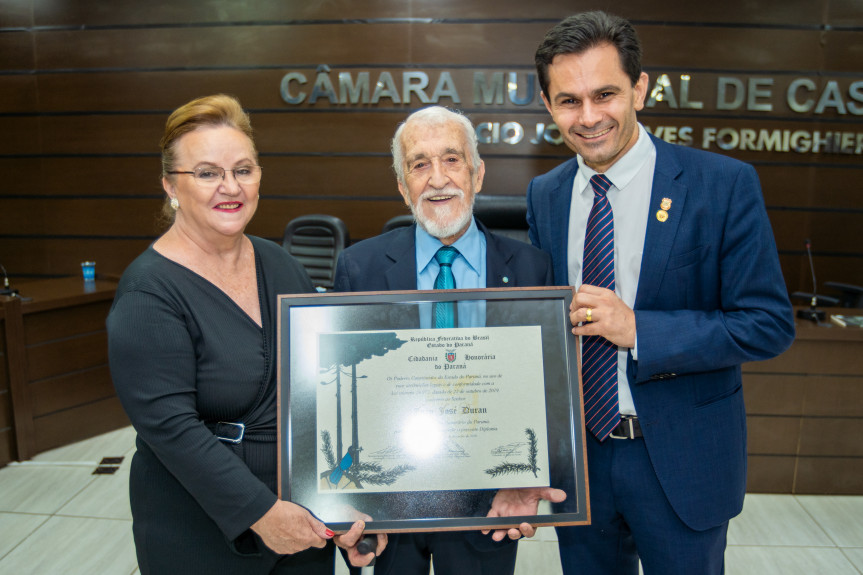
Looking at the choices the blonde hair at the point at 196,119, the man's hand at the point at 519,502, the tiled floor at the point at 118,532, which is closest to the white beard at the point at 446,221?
the blonde hair at the point at 196,119

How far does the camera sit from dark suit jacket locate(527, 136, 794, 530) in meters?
1.24

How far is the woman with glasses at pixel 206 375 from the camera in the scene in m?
1.15

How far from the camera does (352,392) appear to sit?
3.91 ft

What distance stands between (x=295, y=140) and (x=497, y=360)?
434cm

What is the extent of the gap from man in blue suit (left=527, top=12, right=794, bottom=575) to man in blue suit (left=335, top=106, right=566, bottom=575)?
206 millimetres

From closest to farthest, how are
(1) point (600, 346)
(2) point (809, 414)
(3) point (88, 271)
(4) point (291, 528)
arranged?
(4) point (291, 528) < (1) point (600, 346) < (2) point (809, 414) < (3) point (88, 271)

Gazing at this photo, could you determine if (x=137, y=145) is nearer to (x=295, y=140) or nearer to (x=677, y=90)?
(x=295, y=140)

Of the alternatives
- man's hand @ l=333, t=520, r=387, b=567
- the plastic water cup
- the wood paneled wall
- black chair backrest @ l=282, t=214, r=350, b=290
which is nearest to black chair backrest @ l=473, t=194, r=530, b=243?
black chair backrest @ l=282, t=214, r=350, b=290

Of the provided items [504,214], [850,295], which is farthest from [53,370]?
[850,295]

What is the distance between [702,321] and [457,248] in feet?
1.87

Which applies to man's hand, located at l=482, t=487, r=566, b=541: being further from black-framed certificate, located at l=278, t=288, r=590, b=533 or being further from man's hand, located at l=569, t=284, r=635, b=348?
man's hand, located at l=569, t=284, r=635, b=348

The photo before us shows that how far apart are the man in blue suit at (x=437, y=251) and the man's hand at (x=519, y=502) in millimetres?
187

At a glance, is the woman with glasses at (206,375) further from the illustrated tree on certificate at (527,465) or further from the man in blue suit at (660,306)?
the man in blue suit at (660,306)

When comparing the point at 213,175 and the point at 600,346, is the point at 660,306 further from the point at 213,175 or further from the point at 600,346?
the point at 213,175
